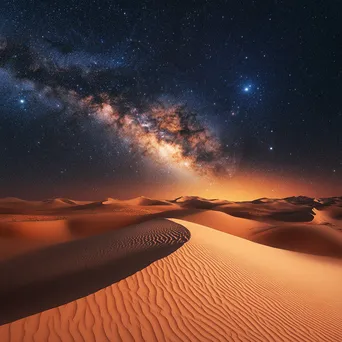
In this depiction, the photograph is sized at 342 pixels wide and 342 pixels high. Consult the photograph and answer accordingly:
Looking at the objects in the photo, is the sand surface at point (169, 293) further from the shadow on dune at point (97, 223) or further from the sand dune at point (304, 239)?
the shadow on dune at point (97, 223)

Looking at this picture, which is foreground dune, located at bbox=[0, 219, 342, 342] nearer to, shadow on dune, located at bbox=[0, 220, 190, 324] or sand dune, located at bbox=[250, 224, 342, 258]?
shadow on dune, located at bbox=[0, 220, 190, 324]

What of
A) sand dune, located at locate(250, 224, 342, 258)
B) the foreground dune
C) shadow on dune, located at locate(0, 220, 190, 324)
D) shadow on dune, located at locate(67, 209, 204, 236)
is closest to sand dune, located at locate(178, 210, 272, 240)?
sand dune, located at locate(250, 224, 342, 258)

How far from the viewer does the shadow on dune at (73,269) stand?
5227 millimetres

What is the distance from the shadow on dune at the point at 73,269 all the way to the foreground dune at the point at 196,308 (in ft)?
1.87

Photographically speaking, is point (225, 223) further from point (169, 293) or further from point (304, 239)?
point (169, 293)

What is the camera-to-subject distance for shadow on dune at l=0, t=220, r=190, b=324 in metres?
5.23

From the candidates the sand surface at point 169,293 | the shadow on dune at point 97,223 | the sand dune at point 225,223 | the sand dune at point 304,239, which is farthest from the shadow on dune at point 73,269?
the sand dune at point 225,223

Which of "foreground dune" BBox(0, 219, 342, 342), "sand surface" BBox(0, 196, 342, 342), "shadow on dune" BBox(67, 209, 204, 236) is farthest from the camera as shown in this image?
"shadow on dune" BBox(67, 209, 204, 236)

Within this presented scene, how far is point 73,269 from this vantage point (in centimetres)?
762

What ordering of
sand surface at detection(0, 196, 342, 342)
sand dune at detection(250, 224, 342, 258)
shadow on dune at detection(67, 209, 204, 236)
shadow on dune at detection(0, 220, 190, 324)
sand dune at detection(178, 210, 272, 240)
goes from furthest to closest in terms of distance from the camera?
sand dune at detection(178, 210, 272, 240), shadow on dune at detection(67, 209, 204, 236), sand dune at detection(250, 224, 342, 258), shadow on dune at detection(0, 220, 190, 324), sand surface at detection(0, 196, 342, 342)

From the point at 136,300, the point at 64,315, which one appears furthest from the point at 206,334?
the point at 64,315

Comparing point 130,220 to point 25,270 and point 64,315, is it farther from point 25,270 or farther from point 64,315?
point 64,315

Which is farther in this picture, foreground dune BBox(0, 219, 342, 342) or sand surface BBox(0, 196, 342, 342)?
sand surface BBox(0, 196, 342, 342)

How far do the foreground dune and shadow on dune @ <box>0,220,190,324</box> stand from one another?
0.57 metres
